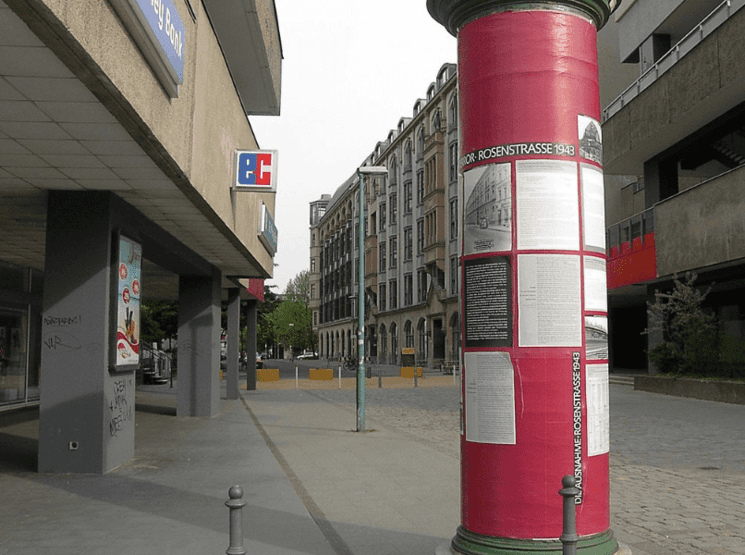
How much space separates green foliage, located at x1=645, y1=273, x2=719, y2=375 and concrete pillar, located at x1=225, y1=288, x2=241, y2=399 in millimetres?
14672

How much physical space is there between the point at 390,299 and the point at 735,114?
145 feet

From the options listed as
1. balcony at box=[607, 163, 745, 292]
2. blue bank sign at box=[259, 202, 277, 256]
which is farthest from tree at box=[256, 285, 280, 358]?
blue bank sign at box=[259, 202, 277, 256]

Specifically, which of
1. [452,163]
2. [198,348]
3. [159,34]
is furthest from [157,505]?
[452,163]

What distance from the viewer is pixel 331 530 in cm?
673

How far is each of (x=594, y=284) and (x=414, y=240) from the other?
54630 millimetres

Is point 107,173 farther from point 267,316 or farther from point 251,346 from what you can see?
point 267,316

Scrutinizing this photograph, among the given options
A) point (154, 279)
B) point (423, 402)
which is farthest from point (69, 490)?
point (423, 402)

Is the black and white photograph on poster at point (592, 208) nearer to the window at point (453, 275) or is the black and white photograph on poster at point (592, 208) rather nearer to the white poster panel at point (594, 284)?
the white poster panel at point (594, 284)

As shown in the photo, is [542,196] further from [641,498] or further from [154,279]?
[154,279]

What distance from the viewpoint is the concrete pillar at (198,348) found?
1859 cm

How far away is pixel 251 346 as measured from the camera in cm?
3039

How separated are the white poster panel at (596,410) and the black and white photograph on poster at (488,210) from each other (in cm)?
108

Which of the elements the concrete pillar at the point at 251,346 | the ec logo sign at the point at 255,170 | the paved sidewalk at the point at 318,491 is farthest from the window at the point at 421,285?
the ec logo sign at the point at 255,170

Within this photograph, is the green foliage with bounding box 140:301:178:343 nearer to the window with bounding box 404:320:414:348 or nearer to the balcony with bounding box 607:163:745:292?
the window with bounding box 404:320:414:348
